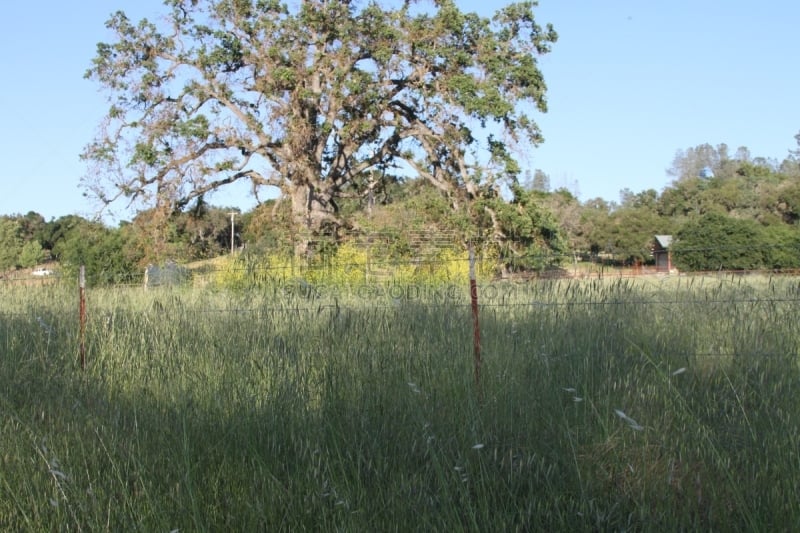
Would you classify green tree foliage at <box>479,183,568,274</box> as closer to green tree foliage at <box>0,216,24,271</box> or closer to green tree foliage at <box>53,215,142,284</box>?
green tree foliage at <box>53,215,142,284</box>

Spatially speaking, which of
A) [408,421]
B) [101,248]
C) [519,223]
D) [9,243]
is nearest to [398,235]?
[519,223]

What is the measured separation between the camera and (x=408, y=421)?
14.5ft

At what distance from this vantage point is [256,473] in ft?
12.3

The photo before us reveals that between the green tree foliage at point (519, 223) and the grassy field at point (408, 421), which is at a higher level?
the green tree foliage at point (519, 223)

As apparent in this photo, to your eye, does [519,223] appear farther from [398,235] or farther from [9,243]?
[9,243]

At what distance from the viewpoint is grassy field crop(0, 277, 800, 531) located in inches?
135

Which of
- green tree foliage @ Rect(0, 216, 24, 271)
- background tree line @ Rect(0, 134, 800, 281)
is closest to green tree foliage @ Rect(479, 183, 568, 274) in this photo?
background tree line @ Rect(0, 134, 800, 281)

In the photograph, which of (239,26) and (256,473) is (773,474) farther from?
(239,26)

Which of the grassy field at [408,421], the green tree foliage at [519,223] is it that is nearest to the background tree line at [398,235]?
the green tree foliage at [519,223]

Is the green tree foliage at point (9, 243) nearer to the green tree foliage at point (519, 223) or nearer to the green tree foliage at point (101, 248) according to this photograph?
the green tree foliage at point (101, 248)

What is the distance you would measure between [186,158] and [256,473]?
1996cm

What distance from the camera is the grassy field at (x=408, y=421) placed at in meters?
3.42

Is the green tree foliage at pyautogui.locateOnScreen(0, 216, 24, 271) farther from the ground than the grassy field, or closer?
farther from the ground

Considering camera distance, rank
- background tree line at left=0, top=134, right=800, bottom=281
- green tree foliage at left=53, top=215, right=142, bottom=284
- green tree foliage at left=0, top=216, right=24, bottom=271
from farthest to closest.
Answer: green tree foliage at left=0, top=216, right=24, bottom=271
green tree foliage at left=53, top=215, right=142, bottom=284
background tree line at left=0, top=134, right=800, bottom=281
